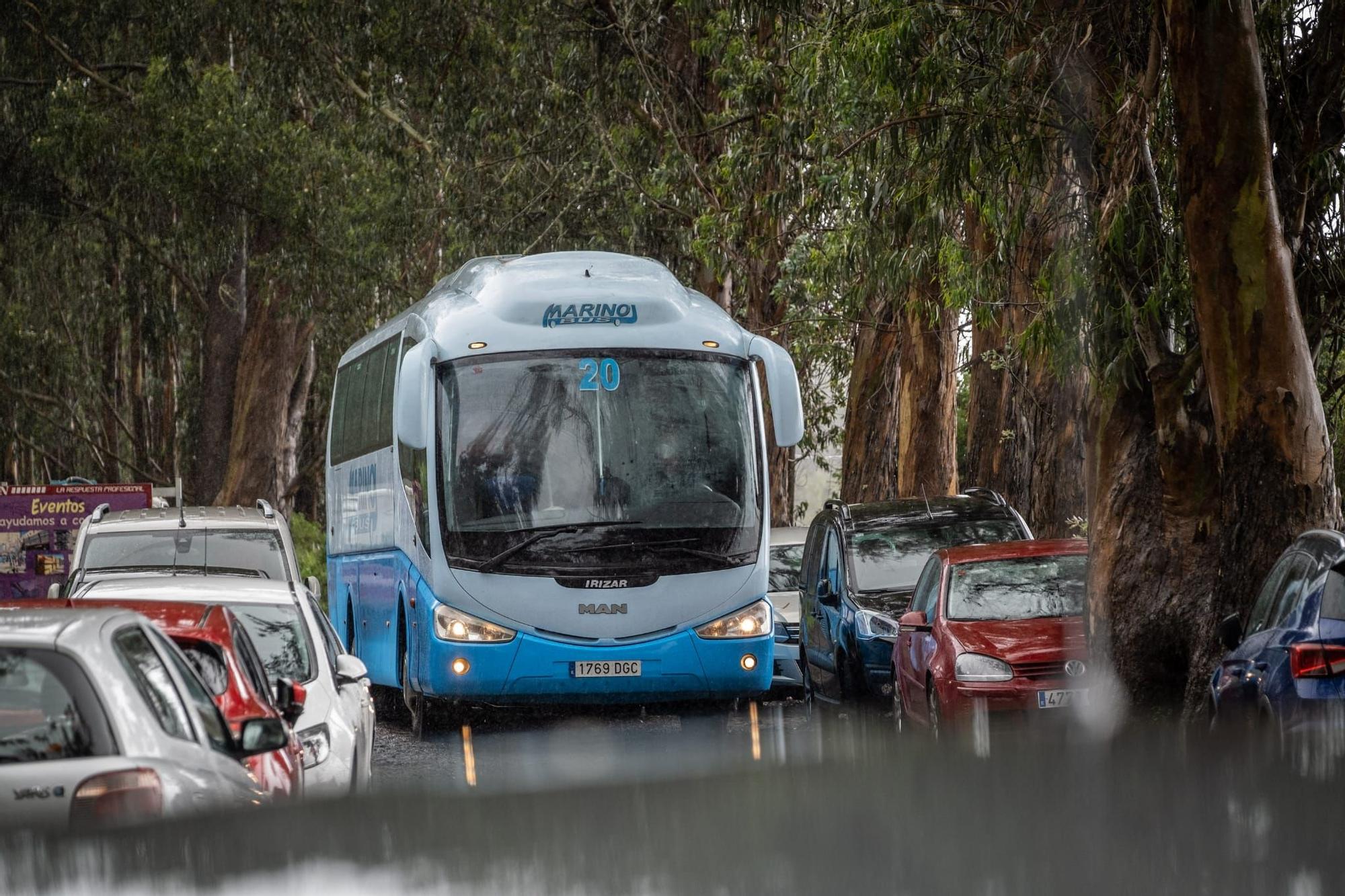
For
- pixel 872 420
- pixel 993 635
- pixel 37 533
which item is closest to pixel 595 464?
pixel 993 635

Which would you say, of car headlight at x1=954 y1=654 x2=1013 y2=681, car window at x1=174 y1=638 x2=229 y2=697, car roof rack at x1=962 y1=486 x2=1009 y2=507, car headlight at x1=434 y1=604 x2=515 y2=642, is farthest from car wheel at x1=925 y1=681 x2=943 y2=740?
car window at x1=174 y1=638 x2=229 y2=697

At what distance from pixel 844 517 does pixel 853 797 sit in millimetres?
10672

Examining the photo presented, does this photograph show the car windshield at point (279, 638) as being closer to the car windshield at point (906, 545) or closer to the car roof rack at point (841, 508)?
the car windshield at point (906, 545)

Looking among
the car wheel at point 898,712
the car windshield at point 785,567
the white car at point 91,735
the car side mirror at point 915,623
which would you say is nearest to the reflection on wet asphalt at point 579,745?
the car wheel at point 898,712

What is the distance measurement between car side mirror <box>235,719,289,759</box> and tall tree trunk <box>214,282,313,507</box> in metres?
27.7

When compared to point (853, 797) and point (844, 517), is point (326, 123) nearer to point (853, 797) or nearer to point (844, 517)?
point (844, 517)

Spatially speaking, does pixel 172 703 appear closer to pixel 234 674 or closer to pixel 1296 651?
pixel 234 674

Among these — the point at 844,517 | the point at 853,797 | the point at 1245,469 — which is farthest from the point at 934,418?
the point at 853,797

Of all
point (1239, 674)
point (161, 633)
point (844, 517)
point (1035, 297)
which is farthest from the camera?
point (1035, 297)

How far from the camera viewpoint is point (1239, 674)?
344 inches

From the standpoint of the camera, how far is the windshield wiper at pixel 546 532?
14.1 meters

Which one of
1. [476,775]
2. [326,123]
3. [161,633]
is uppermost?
[326,123]

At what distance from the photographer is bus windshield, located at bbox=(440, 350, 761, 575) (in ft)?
46.3

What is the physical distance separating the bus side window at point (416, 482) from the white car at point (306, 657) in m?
3.36
